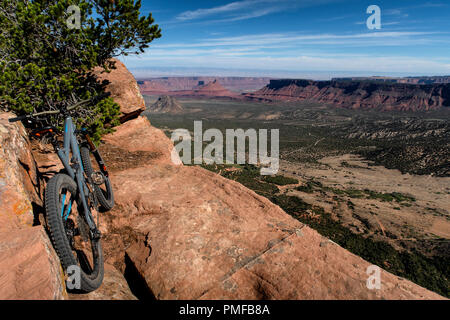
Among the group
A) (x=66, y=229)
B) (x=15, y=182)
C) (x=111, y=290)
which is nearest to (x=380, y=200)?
(x=111, y=290)

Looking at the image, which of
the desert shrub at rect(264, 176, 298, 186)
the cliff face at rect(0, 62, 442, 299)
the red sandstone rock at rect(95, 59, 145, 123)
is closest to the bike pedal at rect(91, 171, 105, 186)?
the cliff face at rect(0, 62, 442, 299)

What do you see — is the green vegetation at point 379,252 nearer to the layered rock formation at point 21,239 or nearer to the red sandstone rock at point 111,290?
the red sandstone rock at point 111,290

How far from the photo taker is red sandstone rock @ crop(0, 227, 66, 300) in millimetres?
3242

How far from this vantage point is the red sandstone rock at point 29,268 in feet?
10.6

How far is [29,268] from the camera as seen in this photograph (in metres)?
3.55

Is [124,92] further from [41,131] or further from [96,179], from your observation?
[41,131]

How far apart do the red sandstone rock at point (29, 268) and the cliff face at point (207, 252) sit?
24 millimetres

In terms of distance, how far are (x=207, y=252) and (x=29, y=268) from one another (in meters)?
3.61

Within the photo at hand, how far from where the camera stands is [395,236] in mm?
30688

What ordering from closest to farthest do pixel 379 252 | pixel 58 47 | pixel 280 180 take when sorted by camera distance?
1. pixel 58 47
2. pixel 379 252
3. pixel 280 180

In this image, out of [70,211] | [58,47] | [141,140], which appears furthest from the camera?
[141,140]

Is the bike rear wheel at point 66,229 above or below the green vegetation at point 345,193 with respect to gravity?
above

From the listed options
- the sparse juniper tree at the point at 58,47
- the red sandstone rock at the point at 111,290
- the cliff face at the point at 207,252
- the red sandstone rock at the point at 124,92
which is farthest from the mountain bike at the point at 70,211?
the red sandstone rock at the point at 124,92
